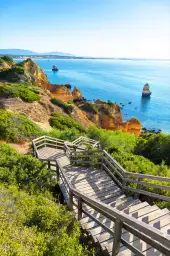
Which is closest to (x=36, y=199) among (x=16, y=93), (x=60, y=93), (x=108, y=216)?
(x=108, y=216)

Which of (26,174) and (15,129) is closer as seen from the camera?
(26,174)

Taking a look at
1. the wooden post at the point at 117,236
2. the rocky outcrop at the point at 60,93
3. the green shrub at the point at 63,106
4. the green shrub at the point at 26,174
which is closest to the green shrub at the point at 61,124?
the green shrub at the point at 63,106

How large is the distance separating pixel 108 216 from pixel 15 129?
503 inches

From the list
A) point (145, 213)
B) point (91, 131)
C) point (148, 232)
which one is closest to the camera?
point (148, 232)

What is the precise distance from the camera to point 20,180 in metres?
6.56

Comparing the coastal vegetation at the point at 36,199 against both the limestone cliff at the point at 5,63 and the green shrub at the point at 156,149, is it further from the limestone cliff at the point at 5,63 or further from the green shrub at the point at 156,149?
the limestone cliff at the point at 5,63

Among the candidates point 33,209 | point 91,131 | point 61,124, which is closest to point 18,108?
point 61,124

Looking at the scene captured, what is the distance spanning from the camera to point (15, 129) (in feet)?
50.7

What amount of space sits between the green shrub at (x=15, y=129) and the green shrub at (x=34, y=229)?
1014 cm

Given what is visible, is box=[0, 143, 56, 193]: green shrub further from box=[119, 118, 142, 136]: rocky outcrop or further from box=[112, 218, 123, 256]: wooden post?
box=[119, 118, 142, 136]: rocky outcrop

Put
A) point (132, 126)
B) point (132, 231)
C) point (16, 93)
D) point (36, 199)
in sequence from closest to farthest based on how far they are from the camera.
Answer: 1. point (132, 231)
2. point (36, 199)
3. point (16, 93)
4. point (132, 126)

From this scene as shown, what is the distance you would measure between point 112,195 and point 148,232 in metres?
3.67

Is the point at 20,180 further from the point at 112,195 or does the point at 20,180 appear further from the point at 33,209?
the point at 112,195

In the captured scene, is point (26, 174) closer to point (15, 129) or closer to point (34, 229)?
point (34, 229)
